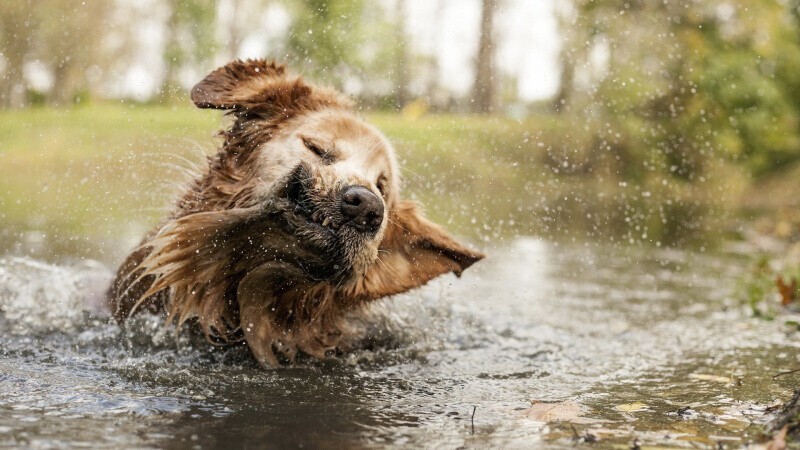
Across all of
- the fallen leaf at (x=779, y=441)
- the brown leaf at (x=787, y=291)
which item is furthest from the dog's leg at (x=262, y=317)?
the brown leaf at (x=787, y=291)

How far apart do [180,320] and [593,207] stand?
14109mm

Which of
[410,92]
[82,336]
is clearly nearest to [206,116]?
[410,92]

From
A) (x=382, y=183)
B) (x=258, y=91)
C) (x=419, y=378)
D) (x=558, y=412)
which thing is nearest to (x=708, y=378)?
(x=558, y=412)

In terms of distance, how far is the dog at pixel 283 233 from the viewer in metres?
3.92

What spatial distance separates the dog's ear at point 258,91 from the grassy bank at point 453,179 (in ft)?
4.35

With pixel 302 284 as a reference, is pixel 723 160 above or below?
above

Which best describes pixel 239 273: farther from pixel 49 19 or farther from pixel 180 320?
pixel 49 19

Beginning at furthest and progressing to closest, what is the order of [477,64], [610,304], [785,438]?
[477,64] → [610,304] → [785,438]

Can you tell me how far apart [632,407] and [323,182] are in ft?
5.45

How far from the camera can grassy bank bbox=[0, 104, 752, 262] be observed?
11414mm

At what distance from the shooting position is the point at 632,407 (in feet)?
12.5

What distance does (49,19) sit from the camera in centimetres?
2338

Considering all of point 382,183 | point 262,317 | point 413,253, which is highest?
point 382,183

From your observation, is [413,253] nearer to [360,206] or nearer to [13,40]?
[360,206]
